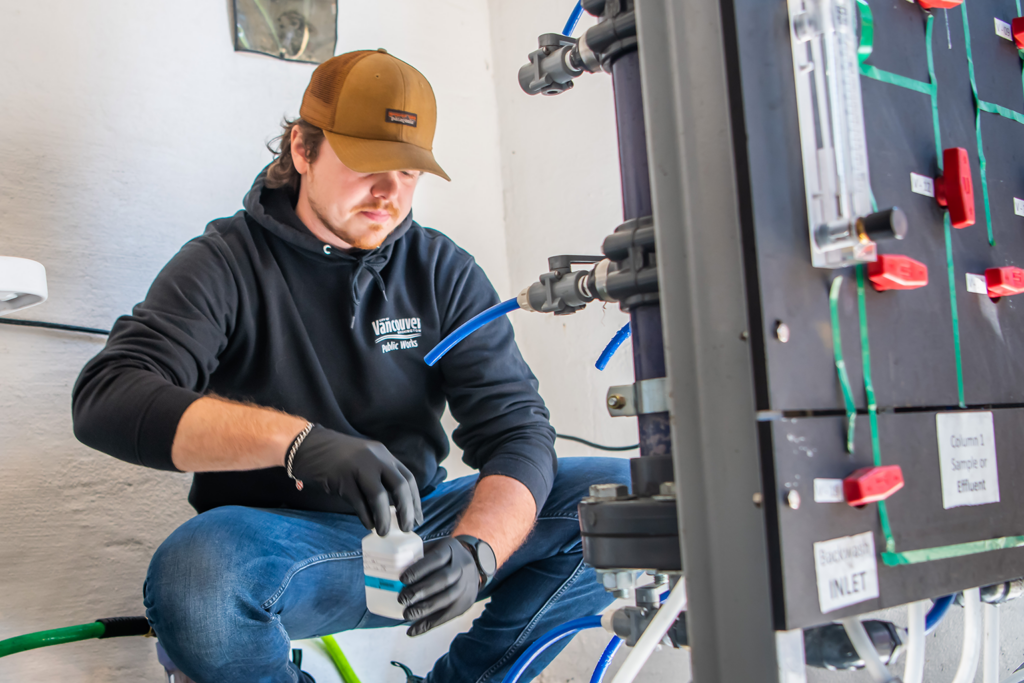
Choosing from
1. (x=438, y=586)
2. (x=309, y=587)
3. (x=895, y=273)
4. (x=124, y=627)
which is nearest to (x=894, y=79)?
(x=895, y=273)

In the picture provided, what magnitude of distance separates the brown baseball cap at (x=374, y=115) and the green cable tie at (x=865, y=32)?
2.50 ft

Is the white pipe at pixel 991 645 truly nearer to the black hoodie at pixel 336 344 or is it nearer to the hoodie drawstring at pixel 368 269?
the black hoodie at pixel 336 344

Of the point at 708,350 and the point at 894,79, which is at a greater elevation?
the point at 894,79

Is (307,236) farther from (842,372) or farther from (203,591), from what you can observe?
(842,372)

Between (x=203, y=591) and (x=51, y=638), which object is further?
(x=51, y=638)

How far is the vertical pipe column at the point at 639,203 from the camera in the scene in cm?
59

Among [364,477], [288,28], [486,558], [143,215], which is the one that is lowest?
[486,558]

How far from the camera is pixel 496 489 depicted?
3.75ft

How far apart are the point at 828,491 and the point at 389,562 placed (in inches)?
20.2

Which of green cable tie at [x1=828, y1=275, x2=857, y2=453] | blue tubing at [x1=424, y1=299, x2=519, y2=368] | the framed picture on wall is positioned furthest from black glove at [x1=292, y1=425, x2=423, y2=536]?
the framed picture on wall

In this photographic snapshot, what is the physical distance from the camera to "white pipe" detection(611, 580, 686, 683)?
581 millimetres

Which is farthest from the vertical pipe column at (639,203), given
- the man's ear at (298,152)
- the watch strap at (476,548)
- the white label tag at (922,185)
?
the man's ear at (298,152)

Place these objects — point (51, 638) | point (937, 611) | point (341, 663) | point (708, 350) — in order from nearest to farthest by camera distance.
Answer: point (708, 350) < point (937, 611) < point (51, 638) < point (341, 663)

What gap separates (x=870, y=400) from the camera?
1.74 feet
